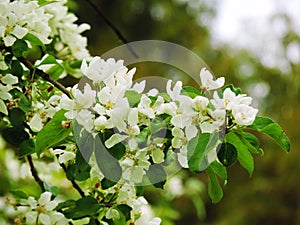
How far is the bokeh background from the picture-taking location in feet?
20.0

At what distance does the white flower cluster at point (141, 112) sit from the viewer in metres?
0.72

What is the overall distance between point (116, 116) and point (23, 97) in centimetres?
25

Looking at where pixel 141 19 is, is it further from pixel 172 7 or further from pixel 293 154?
pixel 293 154

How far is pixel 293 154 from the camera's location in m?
5.97

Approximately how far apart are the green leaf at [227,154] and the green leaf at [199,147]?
2cm

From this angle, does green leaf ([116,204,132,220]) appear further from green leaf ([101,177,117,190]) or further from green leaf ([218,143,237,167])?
green leaf ([218,143,237,167])

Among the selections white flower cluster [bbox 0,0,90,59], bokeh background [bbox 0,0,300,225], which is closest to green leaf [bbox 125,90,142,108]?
white flower cluster [bbox 0,0,90,59]

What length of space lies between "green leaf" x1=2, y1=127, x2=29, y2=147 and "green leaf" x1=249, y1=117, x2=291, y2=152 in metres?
0.40

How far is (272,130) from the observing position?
29.8 inches

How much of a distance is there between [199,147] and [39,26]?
377mm

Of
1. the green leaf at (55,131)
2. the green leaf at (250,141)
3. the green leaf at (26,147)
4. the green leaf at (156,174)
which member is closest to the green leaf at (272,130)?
the green leaf at (250,141)

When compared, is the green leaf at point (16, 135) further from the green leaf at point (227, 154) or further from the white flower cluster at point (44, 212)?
the green leaf at point (227, 154)

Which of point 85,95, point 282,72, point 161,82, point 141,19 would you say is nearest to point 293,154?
point 282,72

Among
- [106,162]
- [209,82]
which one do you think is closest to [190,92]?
[209,82]
